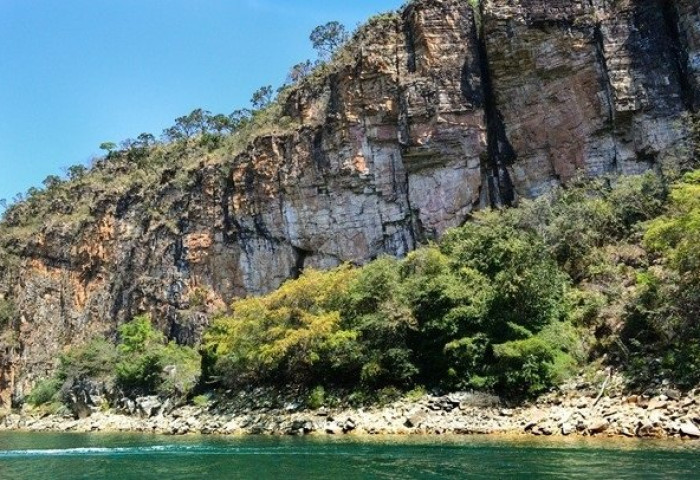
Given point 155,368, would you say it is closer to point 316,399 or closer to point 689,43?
point 316,399

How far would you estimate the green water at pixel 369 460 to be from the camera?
14367mm

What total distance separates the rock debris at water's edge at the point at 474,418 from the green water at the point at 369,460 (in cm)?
172

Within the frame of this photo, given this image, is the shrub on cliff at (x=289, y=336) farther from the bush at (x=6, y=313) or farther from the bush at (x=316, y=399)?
the bush at (x=6, y=313)

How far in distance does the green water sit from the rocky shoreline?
1.74m

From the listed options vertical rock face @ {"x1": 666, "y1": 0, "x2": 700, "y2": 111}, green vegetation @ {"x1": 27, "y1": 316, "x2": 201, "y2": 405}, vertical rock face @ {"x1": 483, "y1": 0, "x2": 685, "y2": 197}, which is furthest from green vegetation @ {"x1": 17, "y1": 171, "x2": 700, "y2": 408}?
vertical rock face @ {"x1": 666, "y1": 0, "x2": 700, "y2": 111}

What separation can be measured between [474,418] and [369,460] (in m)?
7.55

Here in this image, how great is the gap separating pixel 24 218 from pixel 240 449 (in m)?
59.1

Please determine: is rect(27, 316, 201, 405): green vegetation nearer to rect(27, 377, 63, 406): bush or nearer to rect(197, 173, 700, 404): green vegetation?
rect(27, 377, 63, 406): bush

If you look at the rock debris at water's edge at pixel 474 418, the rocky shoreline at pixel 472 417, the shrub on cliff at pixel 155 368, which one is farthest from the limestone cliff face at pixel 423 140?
the rock debris at water's edge at pixel 474 418

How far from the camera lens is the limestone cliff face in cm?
3909

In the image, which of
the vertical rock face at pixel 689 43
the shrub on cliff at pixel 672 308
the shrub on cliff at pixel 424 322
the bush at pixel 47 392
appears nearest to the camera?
the shrub on cliff at pixel 672 308

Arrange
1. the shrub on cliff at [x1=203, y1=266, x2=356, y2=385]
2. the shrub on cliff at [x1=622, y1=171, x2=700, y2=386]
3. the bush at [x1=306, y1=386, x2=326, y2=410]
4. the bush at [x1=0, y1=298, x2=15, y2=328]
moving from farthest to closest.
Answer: the bush at [x1=0, y1=298, x2=15, y2=328] < the shrub on cliff at [x1=203, y1=266, x2=356, y2=385] < the bush at [x1=306, y1=386, x2=326, y2=410] < the shrub on cliff at [x1=622, y1=171, x2=700, y2=386]

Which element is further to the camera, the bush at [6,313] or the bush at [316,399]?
the bush at [6,313]

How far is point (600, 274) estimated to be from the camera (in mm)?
30531
